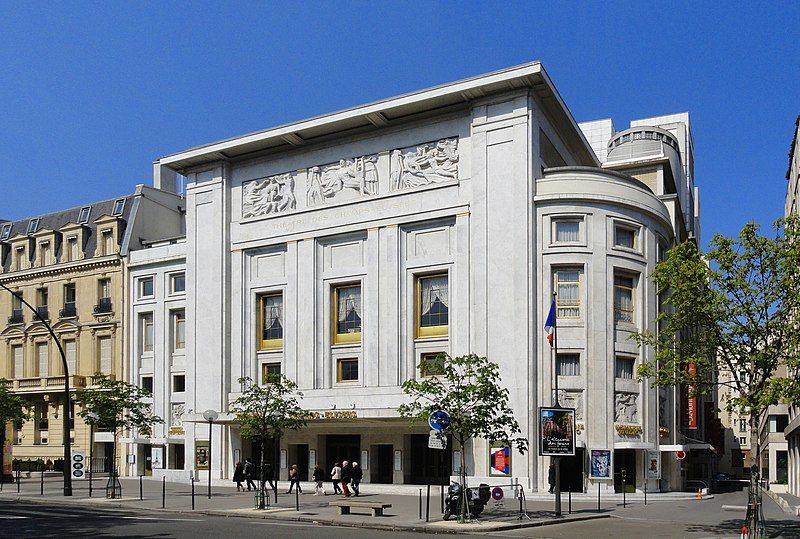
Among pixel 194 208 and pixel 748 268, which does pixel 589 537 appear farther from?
pixel 194 208

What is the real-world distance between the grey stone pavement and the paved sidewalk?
29 mm

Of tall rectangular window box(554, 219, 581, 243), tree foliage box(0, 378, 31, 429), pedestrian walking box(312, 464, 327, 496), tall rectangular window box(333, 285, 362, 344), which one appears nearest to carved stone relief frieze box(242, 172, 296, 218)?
tall rectangular window box(333, 285, 362, 344)

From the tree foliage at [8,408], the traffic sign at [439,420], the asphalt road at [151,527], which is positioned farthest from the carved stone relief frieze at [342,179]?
the traffic sign at [439,420]

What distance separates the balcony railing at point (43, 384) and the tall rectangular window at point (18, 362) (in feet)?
4.97

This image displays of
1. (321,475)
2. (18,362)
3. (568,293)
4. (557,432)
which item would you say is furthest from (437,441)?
(18,362)

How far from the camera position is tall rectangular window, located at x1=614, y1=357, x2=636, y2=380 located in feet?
148

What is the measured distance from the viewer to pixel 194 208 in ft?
189

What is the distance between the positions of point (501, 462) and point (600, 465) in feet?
15.4

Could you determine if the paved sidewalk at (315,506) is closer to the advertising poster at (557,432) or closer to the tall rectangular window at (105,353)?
the advertising poster at (557,432)

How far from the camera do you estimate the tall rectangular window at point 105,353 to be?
61.9 metres

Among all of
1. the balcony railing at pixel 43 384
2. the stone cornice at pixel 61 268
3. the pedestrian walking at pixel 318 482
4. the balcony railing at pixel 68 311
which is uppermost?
the stone cornice at pixel 61 268

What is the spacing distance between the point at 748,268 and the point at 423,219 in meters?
23.3

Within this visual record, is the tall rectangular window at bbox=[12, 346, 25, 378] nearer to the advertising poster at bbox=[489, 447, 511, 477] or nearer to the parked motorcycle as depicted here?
the advertising poster at bbox=[489, 447, 511, 477]

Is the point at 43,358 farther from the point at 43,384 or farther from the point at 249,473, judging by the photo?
the point at 249,473
